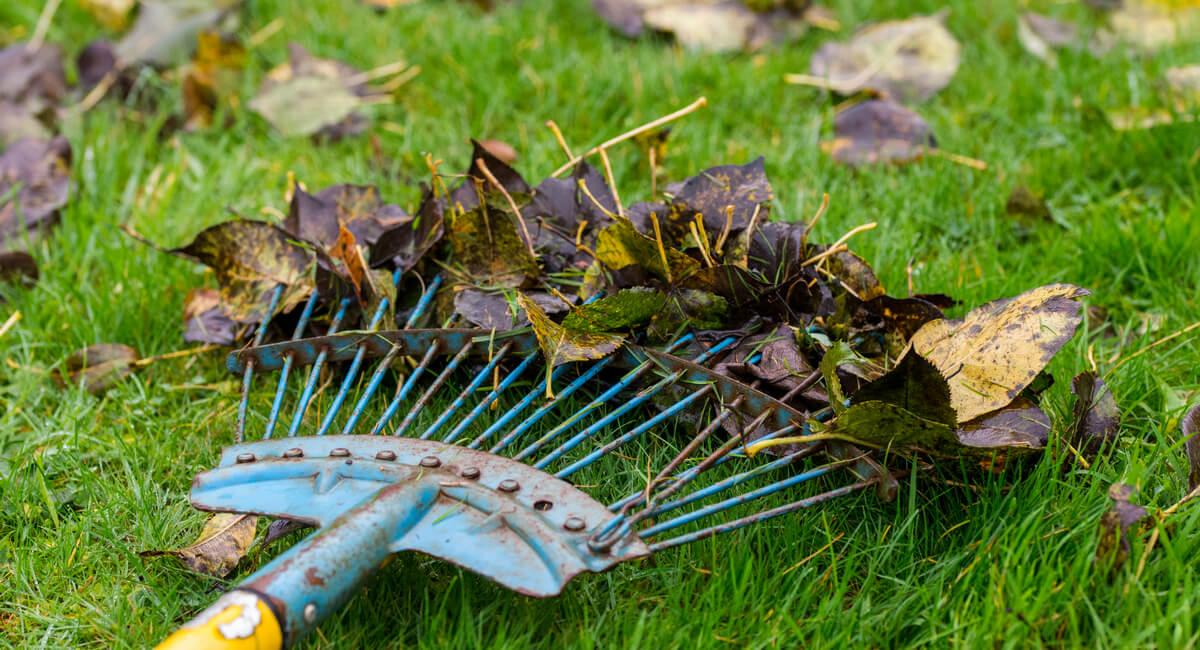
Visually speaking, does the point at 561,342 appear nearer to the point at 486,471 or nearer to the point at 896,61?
the point at 486,471

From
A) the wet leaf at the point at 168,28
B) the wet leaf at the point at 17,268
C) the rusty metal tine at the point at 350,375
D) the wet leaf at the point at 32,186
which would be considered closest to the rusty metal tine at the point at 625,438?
the rusty metal tine at the point at 350,375

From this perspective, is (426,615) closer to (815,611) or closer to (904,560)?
(815,611)

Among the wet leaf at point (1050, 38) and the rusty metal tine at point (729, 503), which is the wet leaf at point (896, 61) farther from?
the rusty metal tine at point (729, 503)

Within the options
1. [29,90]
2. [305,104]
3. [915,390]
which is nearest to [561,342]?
[915,390]

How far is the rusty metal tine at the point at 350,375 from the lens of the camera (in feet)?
4.69

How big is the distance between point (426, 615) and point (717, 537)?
41 cm

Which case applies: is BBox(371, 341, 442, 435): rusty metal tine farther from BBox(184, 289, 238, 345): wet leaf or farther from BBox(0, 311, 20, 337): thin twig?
BBox(0, 311, 20, 337): thin twig

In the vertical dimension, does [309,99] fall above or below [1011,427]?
above

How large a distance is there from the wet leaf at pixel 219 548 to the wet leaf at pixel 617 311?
56cm

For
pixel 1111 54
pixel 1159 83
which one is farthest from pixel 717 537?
pixel 1111 54

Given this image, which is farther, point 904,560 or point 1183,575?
point 904,560

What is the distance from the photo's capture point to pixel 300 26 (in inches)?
122

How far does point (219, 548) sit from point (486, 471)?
42 centimetres

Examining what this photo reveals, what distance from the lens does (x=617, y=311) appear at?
152cm
